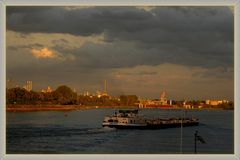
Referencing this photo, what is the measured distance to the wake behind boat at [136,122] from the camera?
7.20m

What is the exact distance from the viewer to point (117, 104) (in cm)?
625

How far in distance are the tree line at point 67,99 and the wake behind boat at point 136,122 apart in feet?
2.81

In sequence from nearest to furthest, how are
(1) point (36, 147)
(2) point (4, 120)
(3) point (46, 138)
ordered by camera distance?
1. (2) point (4, 120)
2. (1) point (36, 147)
3. (3) point (46, 138)

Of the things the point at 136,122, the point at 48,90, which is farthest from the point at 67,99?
the point at 136,122

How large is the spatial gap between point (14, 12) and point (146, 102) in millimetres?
1693

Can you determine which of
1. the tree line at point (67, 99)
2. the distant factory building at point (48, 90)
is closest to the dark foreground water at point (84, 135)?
the tree line at point (67, 99)

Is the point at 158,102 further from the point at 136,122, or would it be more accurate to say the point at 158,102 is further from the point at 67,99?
the point at 136,122

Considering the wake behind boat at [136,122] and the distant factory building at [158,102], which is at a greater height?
the distant factory building at [158,102]

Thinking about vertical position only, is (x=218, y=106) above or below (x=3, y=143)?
above

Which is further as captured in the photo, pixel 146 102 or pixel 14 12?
pixel 146 102

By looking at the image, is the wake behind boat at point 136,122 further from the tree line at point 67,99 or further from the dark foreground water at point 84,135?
the tree line at point 67,99

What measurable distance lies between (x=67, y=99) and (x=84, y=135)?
2.94 feet
